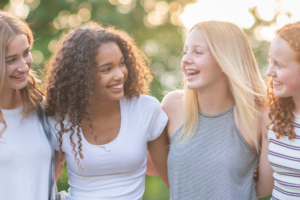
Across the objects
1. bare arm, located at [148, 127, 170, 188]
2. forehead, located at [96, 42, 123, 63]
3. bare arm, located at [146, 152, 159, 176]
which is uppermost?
forehead, located at [96, 42, 123, 63]

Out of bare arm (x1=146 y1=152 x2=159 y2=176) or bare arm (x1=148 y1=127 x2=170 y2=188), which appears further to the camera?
bare arm (x1=146 y1=152 x2=159 y2=176)

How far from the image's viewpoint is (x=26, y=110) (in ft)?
7.66

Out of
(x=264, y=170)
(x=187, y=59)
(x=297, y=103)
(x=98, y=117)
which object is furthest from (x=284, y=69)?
(x=98, y=117)

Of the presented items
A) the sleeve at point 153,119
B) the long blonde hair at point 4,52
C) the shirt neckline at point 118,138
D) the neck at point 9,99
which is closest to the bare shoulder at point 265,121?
the sleeve at point 153,119

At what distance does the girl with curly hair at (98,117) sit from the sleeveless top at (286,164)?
901 millimetres

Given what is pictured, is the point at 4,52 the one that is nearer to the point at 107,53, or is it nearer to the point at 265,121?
the point at 107,53

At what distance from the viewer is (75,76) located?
2.32 meters

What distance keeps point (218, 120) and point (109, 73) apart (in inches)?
36.9

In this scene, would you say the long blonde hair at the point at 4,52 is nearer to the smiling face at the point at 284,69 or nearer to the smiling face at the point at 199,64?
the smiling face at the point at 199,64

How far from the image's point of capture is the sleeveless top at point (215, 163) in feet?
→ 7.68

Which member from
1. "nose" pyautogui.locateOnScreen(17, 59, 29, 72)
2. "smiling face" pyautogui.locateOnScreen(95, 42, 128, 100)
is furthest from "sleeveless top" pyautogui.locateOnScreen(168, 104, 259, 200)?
"nose" pyautogui.locateOnScreen(17, 59, 29, 72)

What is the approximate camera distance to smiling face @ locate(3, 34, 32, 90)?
2.15m

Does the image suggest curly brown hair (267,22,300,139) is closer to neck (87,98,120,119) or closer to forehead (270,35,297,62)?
forehead (270,35,297,62)

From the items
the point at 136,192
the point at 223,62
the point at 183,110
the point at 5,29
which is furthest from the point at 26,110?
the point at 223,62
